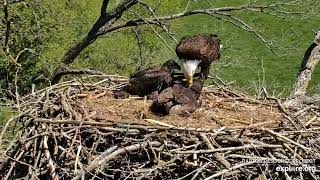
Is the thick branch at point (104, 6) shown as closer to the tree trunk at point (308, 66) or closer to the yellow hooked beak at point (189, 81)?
the tree trunk at point (308, 66)

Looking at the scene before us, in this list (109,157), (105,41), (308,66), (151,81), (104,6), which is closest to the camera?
(109,157)

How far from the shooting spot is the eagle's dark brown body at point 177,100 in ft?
13.4

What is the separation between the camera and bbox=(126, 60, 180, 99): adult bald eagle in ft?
14.6

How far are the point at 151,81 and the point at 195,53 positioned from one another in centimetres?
37

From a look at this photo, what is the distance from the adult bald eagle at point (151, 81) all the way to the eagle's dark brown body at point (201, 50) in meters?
0.16

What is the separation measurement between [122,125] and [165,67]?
117 cm

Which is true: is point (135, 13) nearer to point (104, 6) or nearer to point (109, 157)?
point (104, 6)

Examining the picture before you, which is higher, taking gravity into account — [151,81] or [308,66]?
[308,66]

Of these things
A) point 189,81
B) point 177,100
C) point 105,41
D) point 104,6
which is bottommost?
point 177,100

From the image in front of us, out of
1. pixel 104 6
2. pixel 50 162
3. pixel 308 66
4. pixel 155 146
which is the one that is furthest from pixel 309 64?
pixel 104 6

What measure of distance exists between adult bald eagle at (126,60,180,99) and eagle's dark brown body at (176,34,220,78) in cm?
16

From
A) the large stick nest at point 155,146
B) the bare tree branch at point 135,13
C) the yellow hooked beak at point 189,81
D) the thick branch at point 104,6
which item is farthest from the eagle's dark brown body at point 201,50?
the thick branch at point 104,6

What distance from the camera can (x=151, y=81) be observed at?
14.6 feet


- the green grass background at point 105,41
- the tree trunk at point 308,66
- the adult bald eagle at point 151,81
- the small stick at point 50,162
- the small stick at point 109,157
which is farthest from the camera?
the green grass background at point 105,41
